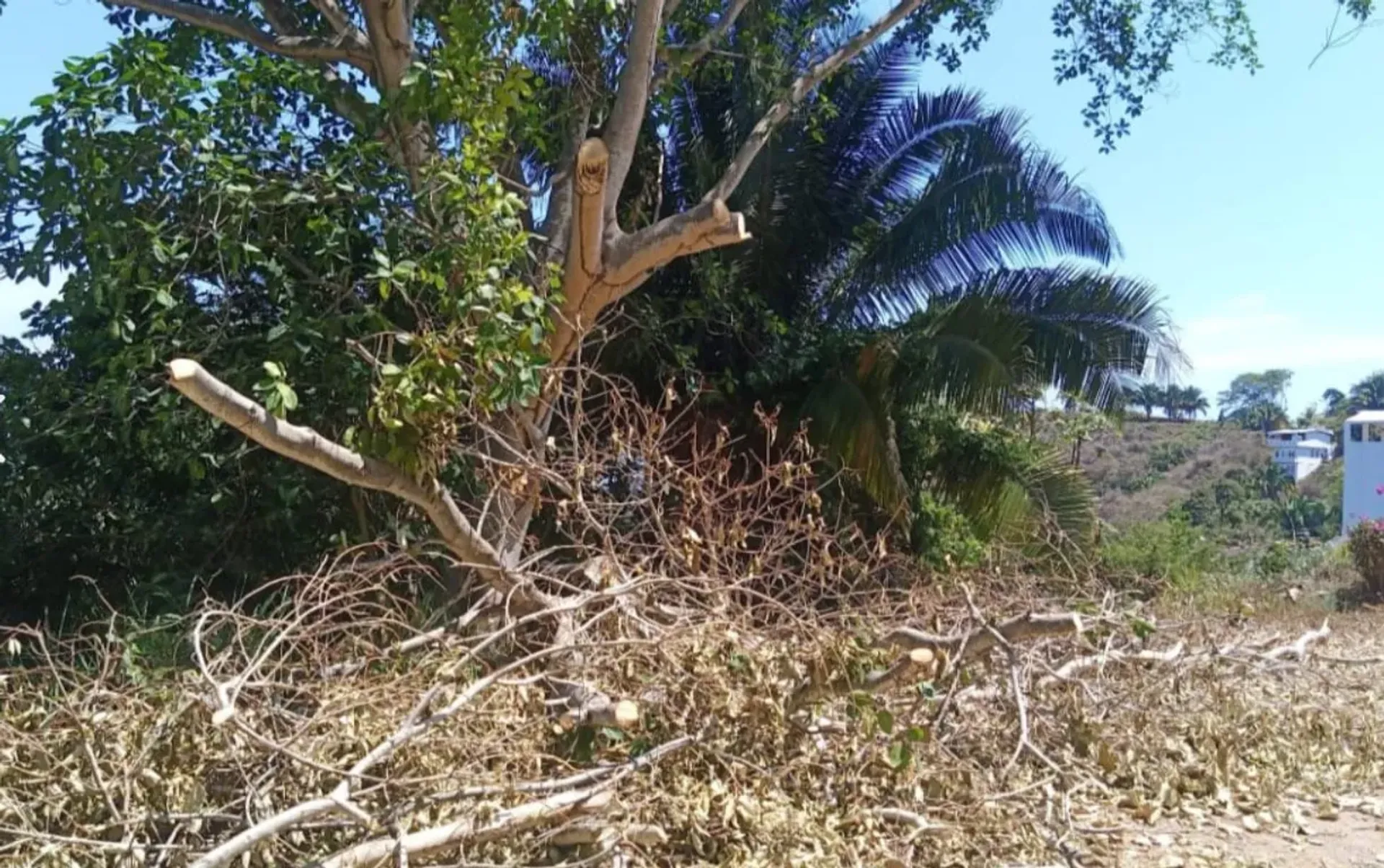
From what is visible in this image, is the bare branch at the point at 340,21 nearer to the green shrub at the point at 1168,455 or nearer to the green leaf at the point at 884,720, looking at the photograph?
the green leaf at the point at 884,720

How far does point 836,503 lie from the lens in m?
9.85

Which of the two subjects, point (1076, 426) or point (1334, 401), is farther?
point (1334, 401)

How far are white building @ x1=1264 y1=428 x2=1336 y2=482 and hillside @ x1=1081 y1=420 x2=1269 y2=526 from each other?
8.55 feet

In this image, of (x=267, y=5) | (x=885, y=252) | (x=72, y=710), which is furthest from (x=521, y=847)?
(x=885, y=252)

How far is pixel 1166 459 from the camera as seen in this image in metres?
32.1

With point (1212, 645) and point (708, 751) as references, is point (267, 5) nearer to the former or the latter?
point (708, 751)

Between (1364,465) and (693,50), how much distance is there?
26.4 meters

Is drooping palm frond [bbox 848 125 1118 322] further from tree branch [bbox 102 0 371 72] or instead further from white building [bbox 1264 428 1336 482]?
white building [bbox 1264 428 1336 482]

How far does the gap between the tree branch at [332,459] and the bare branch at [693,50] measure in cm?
358

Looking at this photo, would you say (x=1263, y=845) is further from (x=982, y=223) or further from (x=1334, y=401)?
(x=1334, y=401)

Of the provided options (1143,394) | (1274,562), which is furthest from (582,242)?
(1274,562)


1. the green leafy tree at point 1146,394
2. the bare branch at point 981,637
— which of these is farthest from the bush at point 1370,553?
the bare branch at point 981,637

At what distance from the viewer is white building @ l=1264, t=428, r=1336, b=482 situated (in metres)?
40.4

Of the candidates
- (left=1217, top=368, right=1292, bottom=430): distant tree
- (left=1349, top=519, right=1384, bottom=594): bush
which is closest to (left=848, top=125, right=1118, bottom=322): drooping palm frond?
(left=1349, top=519, right=1384, bottom=594): bush
